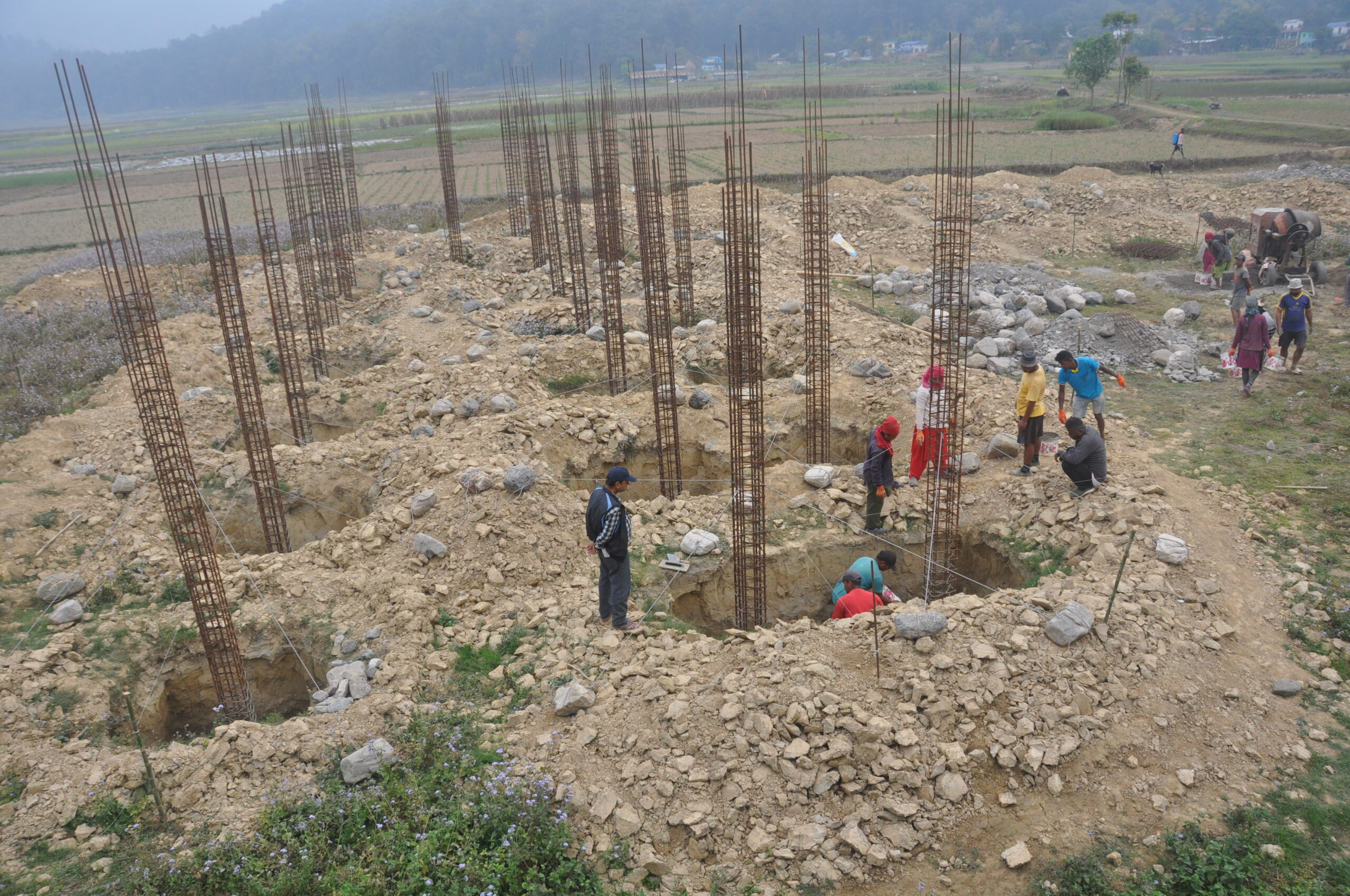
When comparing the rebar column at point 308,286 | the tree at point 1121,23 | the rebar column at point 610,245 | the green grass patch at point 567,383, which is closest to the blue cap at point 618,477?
the rebar column at point 610,245

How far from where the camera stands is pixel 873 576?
755cm

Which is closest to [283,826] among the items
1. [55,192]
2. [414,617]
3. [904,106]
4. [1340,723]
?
[414,617]

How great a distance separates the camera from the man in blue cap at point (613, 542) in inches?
281

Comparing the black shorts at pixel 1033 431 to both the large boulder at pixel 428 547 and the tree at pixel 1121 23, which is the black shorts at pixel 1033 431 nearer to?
the large boulder at pixel 428 547

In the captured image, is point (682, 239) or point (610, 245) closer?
point (610, 245)

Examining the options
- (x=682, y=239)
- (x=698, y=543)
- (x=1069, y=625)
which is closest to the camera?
(x=1069, y=625)

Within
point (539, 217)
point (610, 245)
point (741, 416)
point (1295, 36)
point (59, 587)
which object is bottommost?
point (59, 587)

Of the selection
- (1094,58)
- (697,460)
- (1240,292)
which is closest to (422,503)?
(697,460)

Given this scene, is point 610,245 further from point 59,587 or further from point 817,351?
point 59,587

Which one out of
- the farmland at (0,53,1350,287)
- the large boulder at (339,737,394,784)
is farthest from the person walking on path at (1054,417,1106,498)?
the farmland at (0,53,1350,287)

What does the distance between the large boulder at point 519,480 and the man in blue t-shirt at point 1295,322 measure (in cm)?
1112

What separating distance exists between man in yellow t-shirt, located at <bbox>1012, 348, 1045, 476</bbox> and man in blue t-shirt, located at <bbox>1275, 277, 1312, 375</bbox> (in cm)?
560

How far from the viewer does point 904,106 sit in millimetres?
55094

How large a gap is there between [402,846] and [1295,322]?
13.4m
